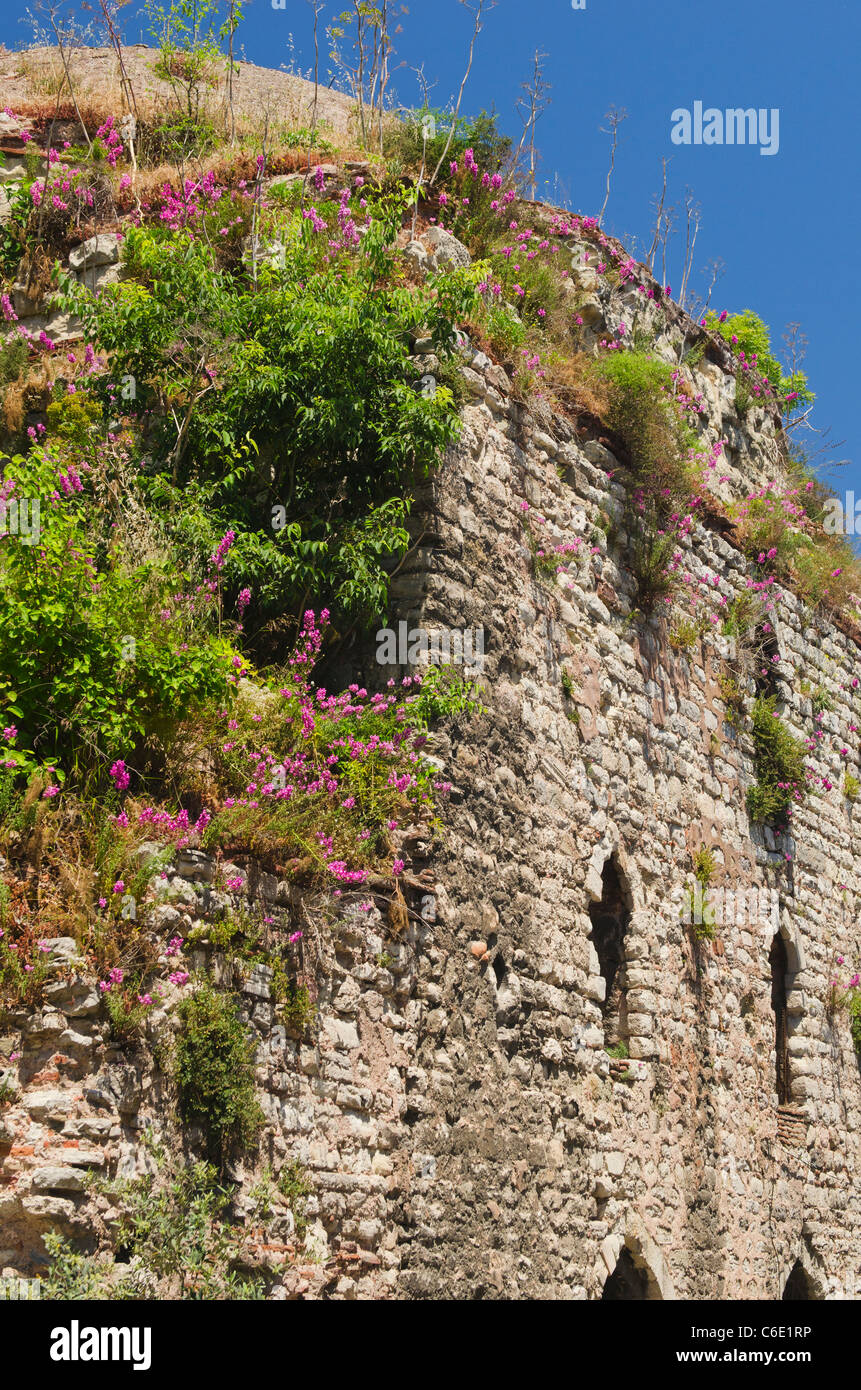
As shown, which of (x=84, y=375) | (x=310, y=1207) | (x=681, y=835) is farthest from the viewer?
(x=681, y=835)

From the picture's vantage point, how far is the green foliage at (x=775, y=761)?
1033 centimetres

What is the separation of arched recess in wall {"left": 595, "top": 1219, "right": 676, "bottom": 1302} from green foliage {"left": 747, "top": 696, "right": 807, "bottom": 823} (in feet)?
12.8

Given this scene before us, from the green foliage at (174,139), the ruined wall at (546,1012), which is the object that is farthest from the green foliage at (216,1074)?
the green foliage at (174,139)

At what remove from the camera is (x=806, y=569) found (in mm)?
11820

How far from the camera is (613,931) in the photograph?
8.16 meters

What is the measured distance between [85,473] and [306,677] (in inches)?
60.5

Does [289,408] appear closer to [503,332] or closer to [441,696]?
[441,696]

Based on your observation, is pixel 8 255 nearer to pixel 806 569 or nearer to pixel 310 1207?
pixel 310 1207

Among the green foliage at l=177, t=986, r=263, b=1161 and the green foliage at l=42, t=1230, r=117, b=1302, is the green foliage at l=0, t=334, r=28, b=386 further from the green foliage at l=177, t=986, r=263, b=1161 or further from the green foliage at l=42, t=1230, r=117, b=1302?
the green foliage at l=42, t=1230, r=117, b=1302

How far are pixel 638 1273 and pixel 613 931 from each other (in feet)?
6.71

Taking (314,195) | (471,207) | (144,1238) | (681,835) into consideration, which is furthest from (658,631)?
(144,1238)

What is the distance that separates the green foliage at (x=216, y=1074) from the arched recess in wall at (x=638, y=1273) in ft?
11.8

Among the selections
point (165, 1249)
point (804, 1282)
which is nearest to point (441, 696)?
point (165, 1249)

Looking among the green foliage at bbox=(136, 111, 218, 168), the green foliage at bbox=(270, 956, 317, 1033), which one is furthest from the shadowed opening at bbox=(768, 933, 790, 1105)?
the green foliage at bbox=(136, 111, 218, 168)
